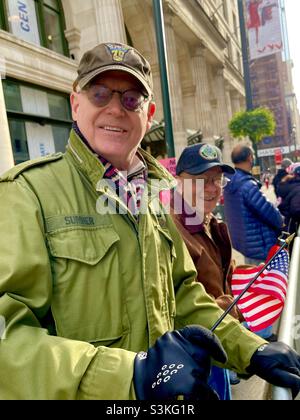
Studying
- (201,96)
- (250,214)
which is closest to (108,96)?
(250,214)

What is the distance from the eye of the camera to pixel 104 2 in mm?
10359

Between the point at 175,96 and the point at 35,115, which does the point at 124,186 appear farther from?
the point at 175,96

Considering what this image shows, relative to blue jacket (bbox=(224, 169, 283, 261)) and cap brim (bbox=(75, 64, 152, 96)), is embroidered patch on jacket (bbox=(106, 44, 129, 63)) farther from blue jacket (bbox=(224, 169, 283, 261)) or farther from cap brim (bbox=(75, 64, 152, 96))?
blue jacket (bbox=(224, 169, 283, 261))

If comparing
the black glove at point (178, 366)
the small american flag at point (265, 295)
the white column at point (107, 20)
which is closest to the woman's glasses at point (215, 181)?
the small american flag at point (265, 295)

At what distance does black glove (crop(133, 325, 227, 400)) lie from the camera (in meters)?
0.84

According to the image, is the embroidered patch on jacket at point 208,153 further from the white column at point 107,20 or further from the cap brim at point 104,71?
the white column at point 107,20

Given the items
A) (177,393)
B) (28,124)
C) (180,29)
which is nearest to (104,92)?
(177,393)

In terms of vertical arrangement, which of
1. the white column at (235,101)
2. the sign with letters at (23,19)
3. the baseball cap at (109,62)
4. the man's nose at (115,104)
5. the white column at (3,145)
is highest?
the white column at (235,101)

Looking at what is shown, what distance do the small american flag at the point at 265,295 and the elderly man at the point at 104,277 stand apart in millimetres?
596

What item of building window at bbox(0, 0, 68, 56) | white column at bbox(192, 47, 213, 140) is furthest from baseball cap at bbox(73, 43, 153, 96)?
white column at bbox(192, 47, 213, 140)

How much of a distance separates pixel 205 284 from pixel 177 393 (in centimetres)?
149

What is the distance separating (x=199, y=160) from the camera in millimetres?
2619

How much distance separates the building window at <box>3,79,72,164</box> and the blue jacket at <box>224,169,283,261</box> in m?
6.70

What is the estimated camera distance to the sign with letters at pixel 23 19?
8758 millimetres
